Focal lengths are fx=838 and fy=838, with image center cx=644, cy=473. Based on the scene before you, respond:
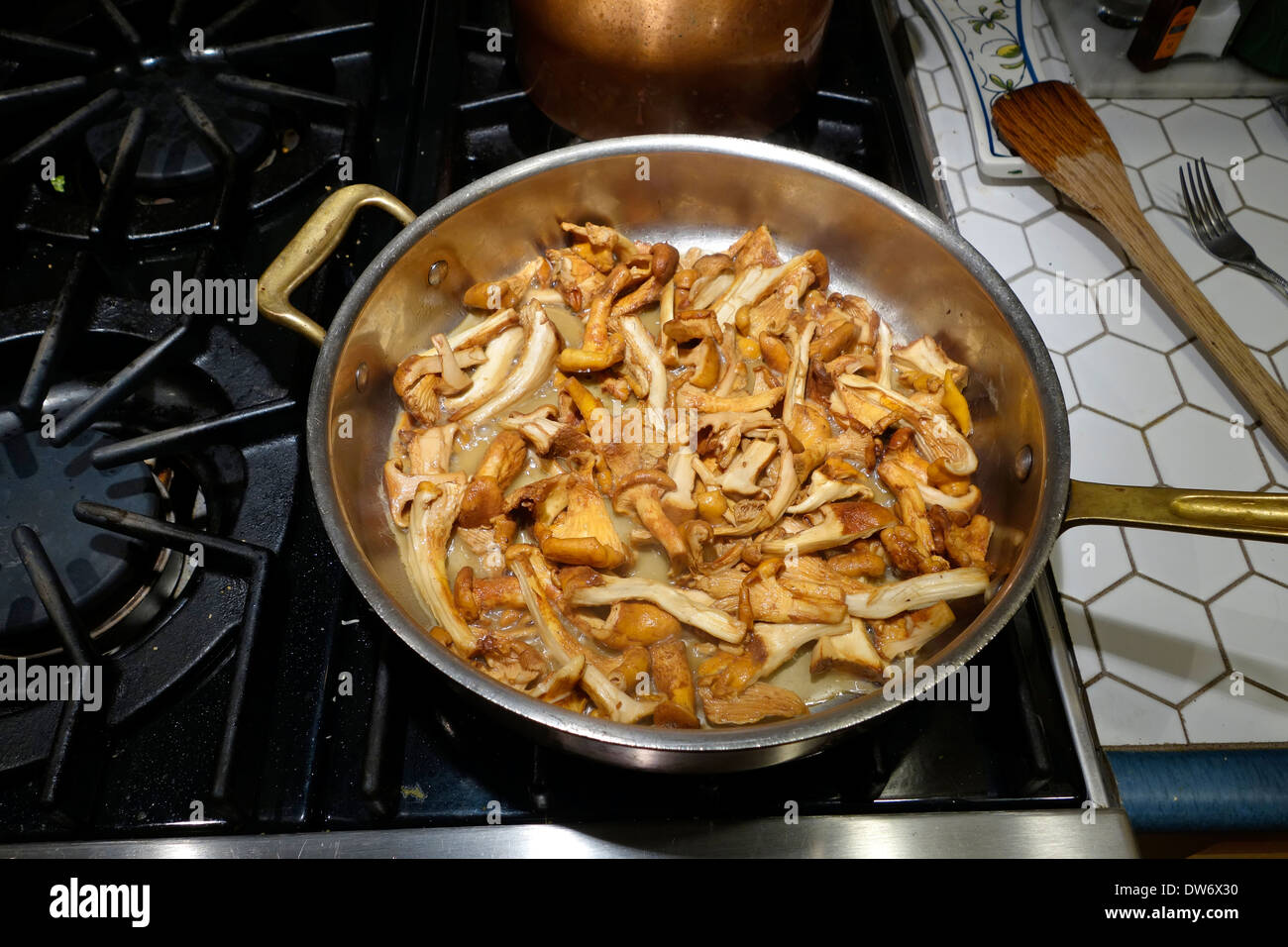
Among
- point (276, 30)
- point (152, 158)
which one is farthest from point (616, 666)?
point (276, 30)

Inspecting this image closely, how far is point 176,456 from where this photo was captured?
162 centimetres

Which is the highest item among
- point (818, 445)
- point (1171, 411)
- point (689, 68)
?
point (689, 68)

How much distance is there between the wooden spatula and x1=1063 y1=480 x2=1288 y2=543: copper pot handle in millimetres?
818

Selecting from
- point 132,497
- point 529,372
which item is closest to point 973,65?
point 529,372

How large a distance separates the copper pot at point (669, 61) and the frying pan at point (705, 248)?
14 cm

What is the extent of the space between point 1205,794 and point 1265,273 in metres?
1.29

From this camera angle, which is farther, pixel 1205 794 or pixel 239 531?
pixel 239 531

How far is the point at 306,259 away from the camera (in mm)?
1481

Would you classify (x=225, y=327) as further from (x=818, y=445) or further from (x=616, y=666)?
(x=818, y=445)

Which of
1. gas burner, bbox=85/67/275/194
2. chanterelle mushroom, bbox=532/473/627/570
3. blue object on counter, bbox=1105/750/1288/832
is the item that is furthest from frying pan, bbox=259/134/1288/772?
gas burner, bbox=85/67/275/194

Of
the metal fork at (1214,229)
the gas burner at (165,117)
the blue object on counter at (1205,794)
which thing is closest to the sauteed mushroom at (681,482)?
the blue object on counter at (1205,794)

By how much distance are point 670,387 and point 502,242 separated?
51 cm

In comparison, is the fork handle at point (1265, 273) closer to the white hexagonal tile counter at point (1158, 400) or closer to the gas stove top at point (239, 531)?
the white hexagonal tile counter at point (1158, 400)

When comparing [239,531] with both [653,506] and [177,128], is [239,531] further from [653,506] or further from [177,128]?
[177,128]
